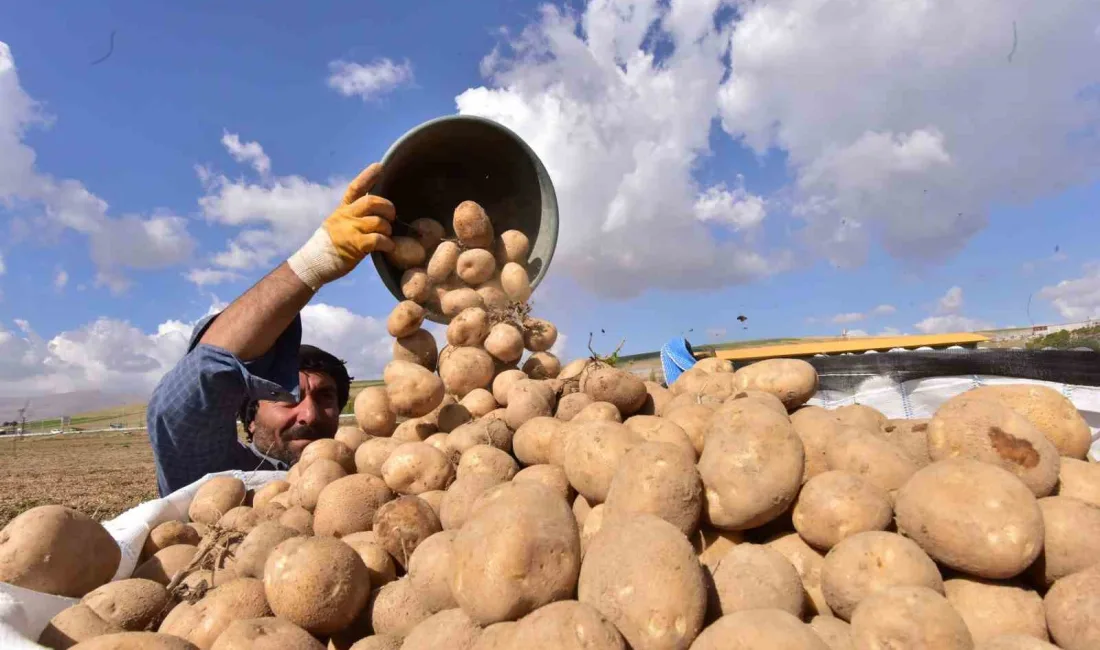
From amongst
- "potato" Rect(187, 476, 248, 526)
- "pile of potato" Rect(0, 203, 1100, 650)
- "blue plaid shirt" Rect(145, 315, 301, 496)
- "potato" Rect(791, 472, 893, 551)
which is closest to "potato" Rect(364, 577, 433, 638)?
"pile of potato" Rect(0, 203, 1100, 650)

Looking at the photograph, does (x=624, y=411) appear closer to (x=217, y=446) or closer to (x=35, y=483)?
(x=217, y=446)

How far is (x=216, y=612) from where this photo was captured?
6.93 feet

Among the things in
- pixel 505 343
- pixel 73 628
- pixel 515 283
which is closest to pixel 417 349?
pixel 505 343

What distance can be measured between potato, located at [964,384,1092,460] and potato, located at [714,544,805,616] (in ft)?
4.10

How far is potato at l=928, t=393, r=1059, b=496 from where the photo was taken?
219cm

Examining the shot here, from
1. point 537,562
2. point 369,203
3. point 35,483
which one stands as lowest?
point 35,483

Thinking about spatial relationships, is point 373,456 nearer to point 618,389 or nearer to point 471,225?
point 618,389

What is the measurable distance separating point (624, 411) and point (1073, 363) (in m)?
3.38

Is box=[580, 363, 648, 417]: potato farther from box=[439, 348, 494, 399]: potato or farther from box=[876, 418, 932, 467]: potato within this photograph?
box=[876, 418, 932, 467]: potato

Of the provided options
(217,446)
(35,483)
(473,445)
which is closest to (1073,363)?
(473,445)

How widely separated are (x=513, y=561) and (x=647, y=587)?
36 cm

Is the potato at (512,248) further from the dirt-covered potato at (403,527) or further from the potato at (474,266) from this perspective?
the dirt-covered potato at (403,527)

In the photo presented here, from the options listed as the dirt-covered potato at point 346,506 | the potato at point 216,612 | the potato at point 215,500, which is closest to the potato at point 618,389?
the dirt-covered potato at point 346,506

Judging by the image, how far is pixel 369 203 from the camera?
4.42m
